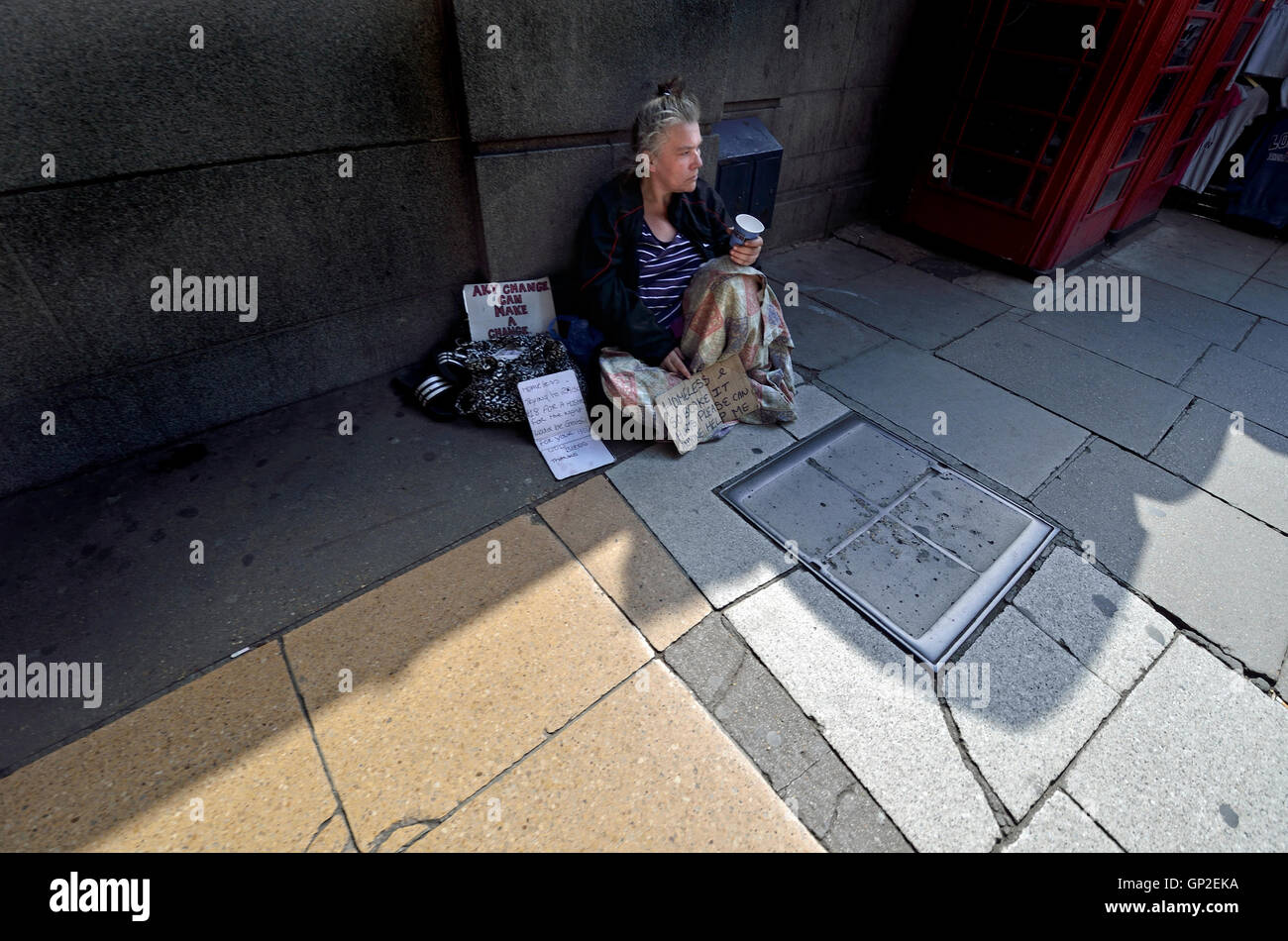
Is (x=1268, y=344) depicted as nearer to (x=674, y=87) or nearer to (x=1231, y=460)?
(x=1231, y=460)

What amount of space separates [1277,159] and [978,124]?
388 cm

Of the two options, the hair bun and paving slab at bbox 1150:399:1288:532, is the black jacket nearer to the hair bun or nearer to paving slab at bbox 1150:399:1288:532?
the hair bun

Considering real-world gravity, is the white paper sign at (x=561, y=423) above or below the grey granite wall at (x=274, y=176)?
below

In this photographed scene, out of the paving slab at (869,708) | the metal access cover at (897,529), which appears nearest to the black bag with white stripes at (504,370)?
the metal access cover at (897,529)

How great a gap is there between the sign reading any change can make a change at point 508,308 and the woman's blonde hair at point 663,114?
3.21 ft

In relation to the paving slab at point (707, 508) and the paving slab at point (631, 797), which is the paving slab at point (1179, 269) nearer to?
the paving slab at point (707, 508)

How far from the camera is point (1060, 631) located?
8.00ft

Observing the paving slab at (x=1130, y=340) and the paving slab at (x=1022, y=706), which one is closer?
the paving slab at (x=1022, y=706)

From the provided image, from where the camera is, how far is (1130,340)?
4375 millimetres

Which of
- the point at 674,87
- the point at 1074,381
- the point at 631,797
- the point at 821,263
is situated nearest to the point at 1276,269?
the point at 1074,381

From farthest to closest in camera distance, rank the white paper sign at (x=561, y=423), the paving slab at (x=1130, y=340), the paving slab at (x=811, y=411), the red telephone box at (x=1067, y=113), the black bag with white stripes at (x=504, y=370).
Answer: the red telephone box at (x=1067, y=113)
the paving slab at (x=1130, y=340)
the paving slab at (x=811, y=411)
the black bag with white stripes at (x=504, y=370)
the white paper sign at (x=561, y=423)

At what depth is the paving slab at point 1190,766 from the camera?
190cm

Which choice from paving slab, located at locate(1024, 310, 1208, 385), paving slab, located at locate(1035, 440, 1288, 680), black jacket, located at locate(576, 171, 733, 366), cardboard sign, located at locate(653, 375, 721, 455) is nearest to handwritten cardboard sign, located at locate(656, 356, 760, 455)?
cardboard sign, located at locate(653, 375, 721, 455)

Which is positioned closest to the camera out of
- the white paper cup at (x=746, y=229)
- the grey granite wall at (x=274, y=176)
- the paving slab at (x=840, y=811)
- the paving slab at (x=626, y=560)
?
the paving slab at (x=840, y=811)
